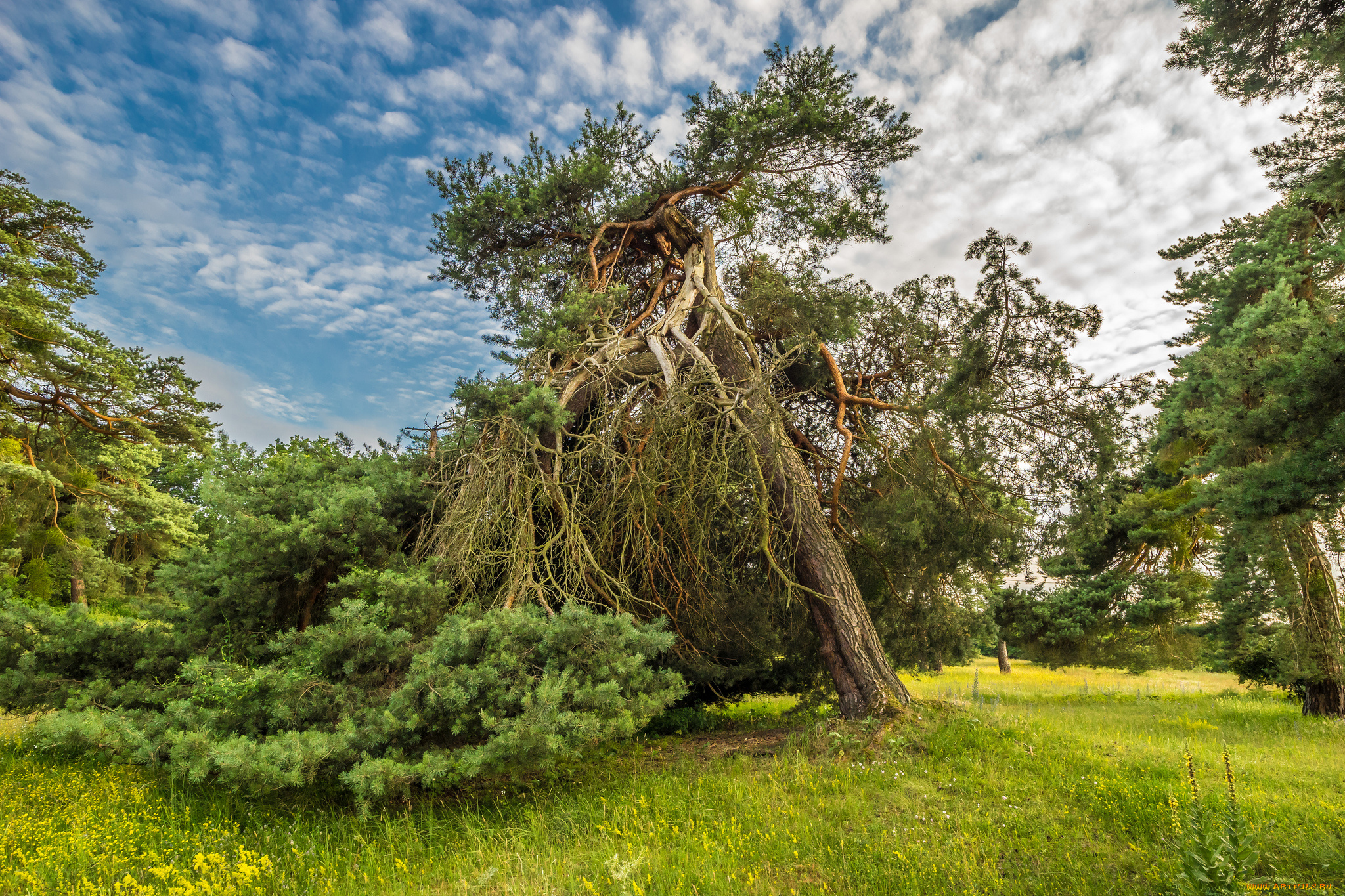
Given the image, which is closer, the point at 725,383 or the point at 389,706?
the point at 389,706

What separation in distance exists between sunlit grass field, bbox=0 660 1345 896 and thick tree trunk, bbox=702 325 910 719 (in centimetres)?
41

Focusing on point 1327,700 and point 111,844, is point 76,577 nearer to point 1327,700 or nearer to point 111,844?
point 111,844

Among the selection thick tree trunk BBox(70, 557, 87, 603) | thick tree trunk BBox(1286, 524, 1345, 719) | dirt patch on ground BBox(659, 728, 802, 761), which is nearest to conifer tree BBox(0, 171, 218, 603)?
thick tree trunk BBox(70, 557, 87, 603)

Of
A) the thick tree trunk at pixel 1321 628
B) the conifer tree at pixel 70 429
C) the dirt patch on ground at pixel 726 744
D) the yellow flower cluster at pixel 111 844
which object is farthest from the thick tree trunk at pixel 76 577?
the thick tree trunk at pixel 1321 628

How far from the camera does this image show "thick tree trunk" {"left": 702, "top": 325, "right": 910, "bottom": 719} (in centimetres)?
635

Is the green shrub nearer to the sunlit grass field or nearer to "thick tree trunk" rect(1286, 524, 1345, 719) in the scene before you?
the sunlit grass field

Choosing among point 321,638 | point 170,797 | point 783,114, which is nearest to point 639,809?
point 321,638

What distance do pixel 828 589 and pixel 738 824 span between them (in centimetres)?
319

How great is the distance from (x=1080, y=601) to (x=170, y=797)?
1548 centimetres

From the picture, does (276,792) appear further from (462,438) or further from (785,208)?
(785,208)

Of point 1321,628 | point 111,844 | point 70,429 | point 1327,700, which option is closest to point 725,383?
point 111,844

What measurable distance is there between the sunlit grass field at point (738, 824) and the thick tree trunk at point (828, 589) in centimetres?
41

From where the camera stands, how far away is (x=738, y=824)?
4.13 meters

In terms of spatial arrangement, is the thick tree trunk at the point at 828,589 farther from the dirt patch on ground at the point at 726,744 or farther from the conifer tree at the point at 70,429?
the conifer tree at the point at 70,429
